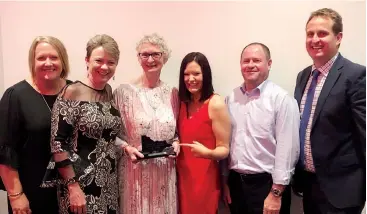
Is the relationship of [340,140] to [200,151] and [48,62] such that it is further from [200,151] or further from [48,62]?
[48,62]

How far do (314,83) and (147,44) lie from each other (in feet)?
3.03

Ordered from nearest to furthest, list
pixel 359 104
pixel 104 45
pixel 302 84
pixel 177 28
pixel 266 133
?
pixel 359 104 < pixel 104 45 < pixel 266 133 < pixel 302 84 < pixel 177 28

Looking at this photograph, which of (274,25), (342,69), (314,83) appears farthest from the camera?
(274,25)

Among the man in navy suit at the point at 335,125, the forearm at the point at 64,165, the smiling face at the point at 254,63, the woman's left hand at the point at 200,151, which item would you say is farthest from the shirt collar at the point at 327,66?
the forearm at the point at 64,165

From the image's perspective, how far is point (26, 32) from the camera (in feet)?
7.89

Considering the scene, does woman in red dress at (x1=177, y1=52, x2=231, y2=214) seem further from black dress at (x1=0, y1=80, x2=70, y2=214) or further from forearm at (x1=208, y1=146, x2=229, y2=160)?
black dress at (x1=0, y1=80, x2=70, y2=214)

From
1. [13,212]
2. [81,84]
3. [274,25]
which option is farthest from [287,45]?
[13,212]

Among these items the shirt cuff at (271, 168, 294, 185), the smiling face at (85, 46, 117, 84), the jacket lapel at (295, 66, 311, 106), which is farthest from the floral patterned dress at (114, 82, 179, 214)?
the jacket lapel at (295, 66, 311, 106)

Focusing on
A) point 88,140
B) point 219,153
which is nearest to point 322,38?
point 219,153

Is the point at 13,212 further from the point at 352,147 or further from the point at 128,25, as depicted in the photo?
the point at 352,147

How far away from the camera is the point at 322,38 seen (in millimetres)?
1841

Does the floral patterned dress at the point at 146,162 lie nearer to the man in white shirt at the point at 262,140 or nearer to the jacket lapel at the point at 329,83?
the man in white shirt at the point at 262,140

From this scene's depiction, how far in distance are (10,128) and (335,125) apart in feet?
5.30

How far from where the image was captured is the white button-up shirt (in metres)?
1.88
